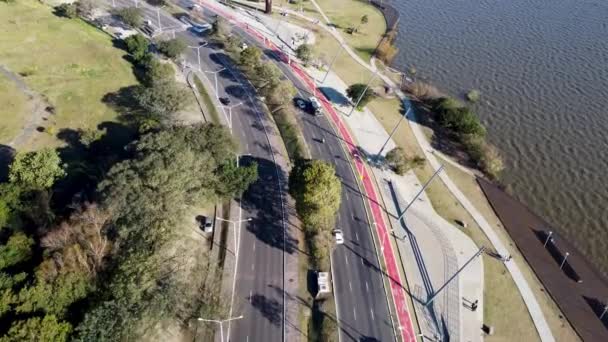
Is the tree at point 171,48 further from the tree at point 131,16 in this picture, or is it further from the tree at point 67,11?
the tree at point 67,11

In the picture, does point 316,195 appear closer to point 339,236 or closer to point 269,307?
point 339,236

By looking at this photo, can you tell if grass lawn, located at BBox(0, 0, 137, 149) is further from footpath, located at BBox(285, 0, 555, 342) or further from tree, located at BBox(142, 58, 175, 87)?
footpath, located at BBox(285, 0, 555, 342)

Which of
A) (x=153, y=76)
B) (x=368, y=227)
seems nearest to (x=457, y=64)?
(x=368, y=227)

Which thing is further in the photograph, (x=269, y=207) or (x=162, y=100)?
(x=162, y=100)

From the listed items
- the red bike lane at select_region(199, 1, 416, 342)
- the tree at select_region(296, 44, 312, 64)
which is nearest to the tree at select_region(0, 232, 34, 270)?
the red bike lane at select_region(199, 1, 416, 342)

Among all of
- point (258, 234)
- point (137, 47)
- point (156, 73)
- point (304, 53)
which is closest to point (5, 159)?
point (156, 73)

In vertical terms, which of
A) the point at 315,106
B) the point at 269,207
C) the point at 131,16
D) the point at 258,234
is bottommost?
the point at 258,234
